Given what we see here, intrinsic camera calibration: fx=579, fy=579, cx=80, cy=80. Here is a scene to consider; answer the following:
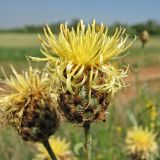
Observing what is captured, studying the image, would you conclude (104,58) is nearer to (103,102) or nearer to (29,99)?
(103,102)

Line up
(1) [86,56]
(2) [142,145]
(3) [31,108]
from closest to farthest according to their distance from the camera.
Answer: (1) [86,56] → (3) [31,108] → (2) [142,145]

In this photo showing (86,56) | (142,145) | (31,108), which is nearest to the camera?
(86,56)

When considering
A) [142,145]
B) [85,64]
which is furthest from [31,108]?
[142,145]

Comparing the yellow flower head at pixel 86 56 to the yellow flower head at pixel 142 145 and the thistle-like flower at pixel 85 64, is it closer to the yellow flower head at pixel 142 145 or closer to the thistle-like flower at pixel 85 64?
the thistle-like flower at pixel 85 64

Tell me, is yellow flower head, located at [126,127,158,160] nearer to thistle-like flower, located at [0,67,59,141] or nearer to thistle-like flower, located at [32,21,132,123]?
thistle-like flower, located at [0,67,59,141]

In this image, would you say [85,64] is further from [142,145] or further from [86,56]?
[142,145]

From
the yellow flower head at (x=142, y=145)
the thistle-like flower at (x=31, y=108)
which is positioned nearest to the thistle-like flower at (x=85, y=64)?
the thistle-like flower at (x=31, y=108)
